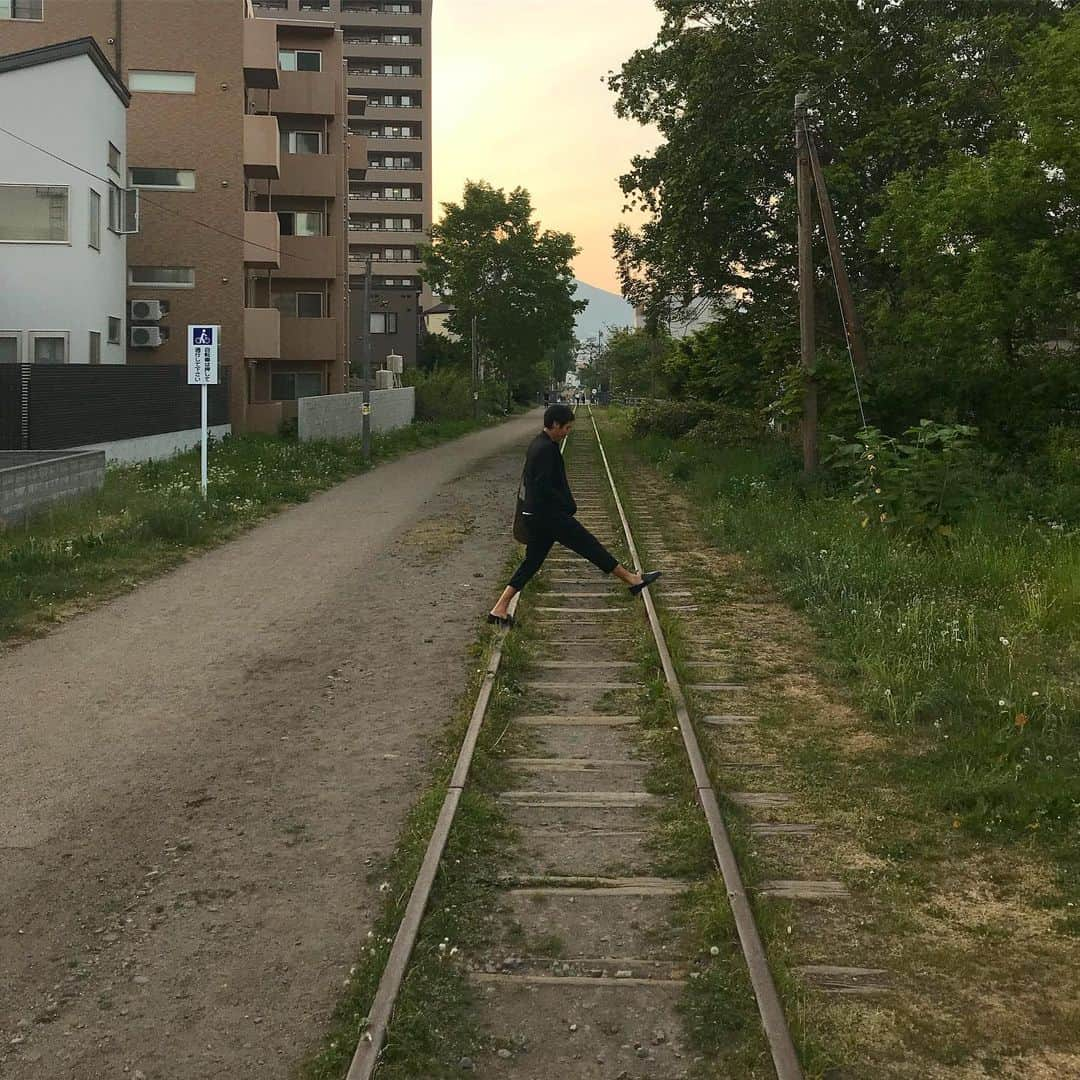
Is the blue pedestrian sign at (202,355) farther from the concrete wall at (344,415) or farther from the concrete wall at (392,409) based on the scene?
the concrete wall at (392,409)

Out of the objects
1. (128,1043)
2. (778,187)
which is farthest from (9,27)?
(128,1043)

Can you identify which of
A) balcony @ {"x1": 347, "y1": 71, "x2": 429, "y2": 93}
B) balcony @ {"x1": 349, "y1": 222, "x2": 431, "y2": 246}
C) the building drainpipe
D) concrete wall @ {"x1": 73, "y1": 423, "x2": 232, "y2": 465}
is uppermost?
balcony @ {"x1": 347, "y1": 71, "x2": 429, "y2": 93}

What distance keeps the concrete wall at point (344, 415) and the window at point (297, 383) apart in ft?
7.64

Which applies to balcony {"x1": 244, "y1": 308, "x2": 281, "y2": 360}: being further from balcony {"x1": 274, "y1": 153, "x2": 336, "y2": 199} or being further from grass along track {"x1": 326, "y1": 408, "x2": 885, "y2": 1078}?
grass along track {"x1": 326, "y1": 408, "x2": 885, "y2": 1078}

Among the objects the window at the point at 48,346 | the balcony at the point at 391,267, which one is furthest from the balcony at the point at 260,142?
the balcony at the point at 391,267

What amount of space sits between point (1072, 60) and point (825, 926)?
1699cm

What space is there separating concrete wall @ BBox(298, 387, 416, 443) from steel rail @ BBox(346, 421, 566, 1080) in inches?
1108

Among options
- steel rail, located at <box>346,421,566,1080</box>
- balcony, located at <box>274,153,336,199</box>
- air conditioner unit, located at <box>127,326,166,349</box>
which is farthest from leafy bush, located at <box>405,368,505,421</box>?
steel rail, located at <box>346,421,566,1080</box>

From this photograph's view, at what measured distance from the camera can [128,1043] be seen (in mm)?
4238

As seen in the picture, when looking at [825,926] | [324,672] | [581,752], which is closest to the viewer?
[825,926]

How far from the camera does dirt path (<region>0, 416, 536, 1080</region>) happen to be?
14.5 feet

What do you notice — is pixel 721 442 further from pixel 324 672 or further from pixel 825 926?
pixel 825 926

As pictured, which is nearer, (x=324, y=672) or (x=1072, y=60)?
(x=324, y=672)

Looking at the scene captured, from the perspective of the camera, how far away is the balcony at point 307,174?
4338 centimetres
